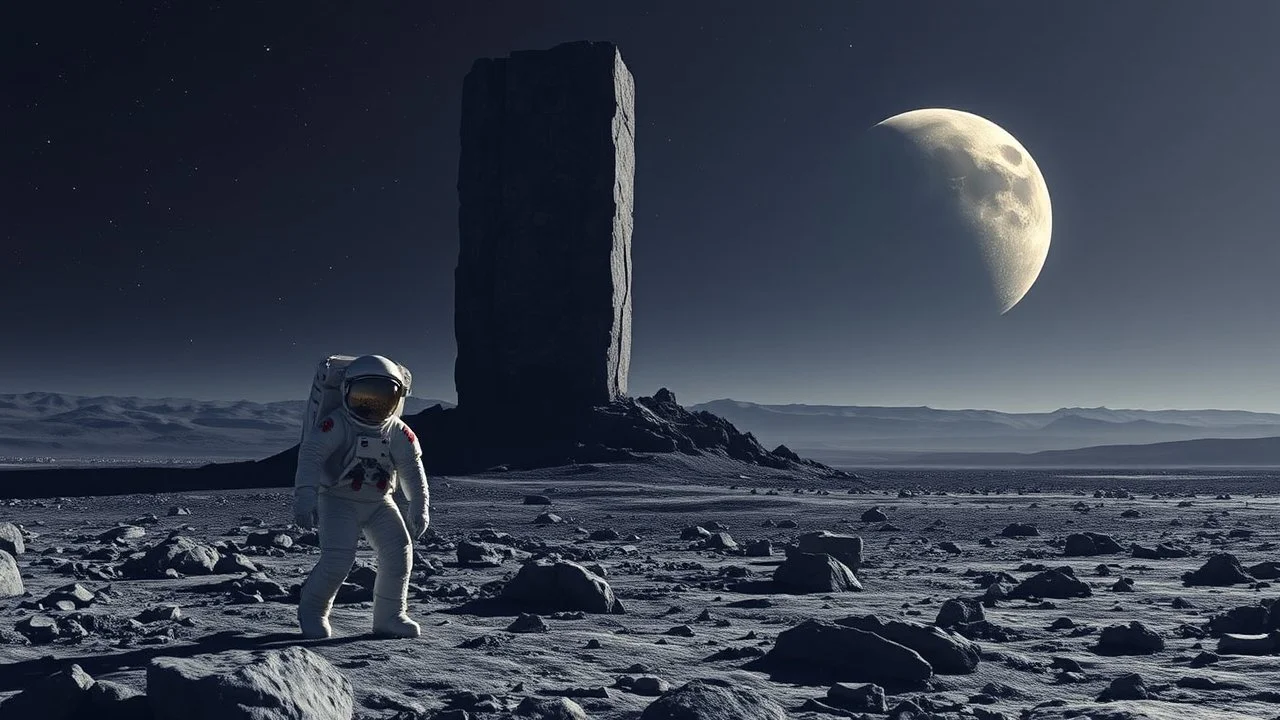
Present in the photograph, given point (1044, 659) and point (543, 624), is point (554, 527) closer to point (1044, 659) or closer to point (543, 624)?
point (543, 624)

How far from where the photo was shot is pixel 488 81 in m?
32.2

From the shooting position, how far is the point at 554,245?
1211 inches

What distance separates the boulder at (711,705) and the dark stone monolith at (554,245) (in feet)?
87.1

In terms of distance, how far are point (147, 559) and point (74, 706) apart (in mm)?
4549

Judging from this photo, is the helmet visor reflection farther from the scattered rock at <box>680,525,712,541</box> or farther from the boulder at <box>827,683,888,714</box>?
the scattered rock at <box>680,525,712,541</box>

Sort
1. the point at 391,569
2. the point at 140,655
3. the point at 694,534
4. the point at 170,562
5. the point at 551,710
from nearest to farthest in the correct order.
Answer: the point at 551,710, the point at 140,655, the point at 391,569, the point at 170,562, the point at 694,534

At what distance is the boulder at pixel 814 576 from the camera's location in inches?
274

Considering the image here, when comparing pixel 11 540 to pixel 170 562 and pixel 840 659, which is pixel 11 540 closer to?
pixel 170 562

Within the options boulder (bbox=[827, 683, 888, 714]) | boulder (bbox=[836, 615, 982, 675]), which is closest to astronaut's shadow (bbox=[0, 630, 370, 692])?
boulder (bbox=[827, 683, 888, 714])

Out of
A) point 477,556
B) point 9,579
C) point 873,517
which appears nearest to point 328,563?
point 9,579

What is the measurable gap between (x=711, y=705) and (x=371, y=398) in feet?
9.24

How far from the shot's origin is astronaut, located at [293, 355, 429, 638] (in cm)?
525

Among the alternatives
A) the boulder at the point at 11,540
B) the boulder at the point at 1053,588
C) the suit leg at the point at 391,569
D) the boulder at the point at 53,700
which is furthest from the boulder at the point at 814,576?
the boulder at the point at 11,540

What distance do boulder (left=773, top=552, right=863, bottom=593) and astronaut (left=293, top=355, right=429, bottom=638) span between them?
2.70 meters
